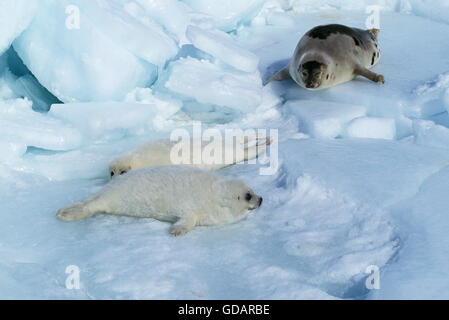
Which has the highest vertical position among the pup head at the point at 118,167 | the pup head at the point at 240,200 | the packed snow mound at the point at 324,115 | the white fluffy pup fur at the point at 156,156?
the packed snow mound at the point at 324,115

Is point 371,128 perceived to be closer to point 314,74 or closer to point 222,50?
point 314,74

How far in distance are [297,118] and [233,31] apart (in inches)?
91.8

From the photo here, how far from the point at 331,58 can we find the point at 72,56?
2018mm

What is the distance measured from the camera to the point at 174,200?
2.86 metres

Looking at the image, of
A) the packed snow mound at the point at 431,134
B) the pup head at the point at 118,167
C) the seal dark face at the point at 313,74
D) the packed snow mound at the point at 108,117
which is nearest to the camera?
→ the pup head at the point at 118,167

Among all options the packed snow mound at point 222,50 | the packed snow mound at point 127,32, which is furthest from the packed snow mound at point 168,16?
the packed snow mound at point 127,32

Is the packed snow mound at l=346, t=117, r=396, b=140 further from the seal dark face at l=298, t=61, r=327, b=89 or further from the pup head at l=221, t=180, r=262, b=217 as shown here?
the pup head at l=221, t=180, r=262, b=217

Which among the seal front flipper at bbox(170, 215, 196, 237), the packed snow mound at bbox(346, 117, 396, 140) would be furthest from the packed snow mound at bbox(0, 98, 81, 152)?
the packed snow mound at bbox(346, 117, 396, 140)

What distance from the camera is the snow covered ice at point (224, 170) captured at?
93.0 inches

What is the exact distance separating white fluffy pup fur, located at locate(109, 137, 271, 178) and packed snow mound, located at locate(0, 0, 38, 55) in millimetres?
1285

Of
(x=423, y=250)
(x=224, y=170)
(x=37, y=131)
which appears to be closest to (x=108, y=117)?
(x=37, y=131)

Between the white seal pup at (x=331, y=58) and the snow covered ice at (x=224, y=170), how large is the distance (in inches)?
4.1

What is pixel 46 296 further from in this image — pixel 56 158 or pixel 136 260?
pixel 56 158

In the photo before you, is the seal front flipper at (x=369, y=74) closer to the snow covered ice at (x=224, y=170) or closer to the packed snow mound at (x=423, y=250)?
the snow covered ice at (x=224, y=170)
